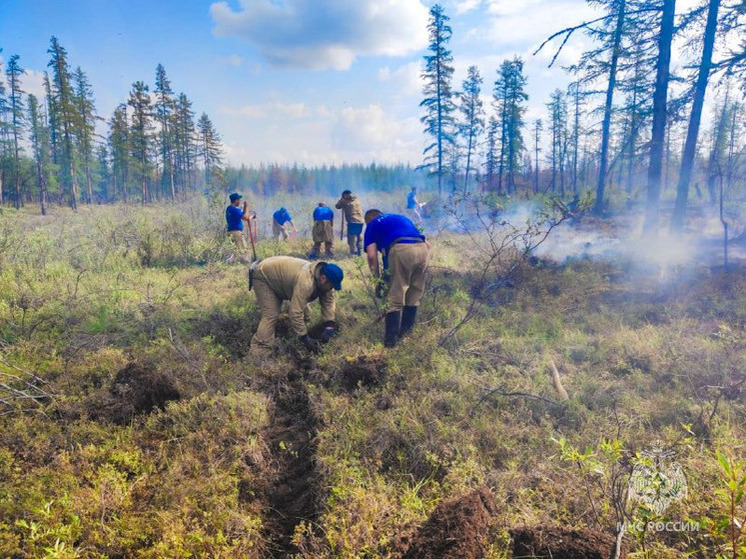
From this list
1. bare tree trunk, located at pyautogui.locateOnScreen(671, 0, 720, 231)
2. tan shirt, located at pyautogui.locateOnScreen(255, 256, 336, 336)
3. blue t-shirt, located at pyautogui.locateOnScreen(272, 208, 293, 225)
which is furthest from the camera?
blue t-shirt, located at pyautogui.locateOnScreen(272, 208, 293, 225)

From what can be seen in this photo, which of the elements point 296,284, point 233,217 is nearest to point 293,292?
point 296,284

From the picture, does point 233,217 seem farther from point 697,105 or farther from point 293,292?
point 697,105

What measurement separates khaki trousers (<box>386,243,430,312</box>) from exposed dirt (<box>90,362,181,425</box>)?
261cm

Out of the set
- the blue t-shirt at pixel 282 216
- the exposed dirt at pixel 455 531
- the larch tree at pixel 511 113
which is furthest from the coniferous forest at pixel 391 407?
the larch tree at pixel 511 113

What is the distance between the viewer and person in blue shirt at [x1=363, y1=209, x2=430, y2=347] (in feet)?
Result: 16.4

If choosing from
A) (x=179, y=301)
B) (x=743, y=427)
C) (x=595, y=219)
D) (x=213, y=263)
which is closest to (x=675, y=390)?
(x=743, y=427)

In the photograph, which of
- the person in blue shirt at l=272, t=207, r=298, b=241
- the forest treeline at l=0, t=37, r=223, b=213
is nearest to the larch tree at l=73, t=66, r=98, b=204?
the forest treeline at l=0, t=37, r=223, b=213

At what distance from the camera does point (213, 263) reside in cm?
866

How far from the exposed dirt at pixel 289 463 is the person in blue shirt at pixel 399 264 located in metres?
1.45

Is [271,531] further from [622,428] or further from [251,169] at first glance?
[251,169]

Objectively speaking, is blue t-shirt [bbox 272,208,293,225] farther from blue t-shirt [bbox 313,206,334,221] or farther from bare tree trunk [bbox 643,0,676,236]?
bare tree trunk [bbox 643,0,676,236]

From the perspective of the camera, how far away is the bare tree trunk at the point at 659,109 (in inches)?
324

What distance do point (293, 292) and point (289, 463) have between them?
222 cm

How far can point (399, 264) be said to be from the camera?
5.02 m
